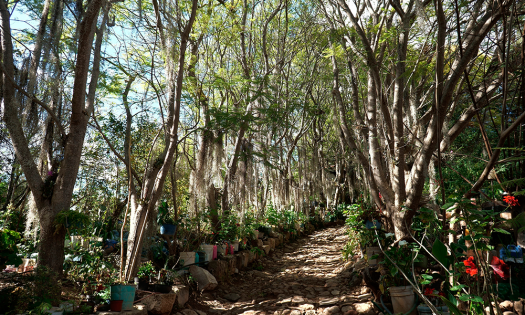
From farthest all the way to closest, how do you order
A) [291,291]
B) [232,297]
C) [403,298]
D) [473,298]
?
1. [291,291]
2. [232,297]
3. [403,298]
4. [473,298]

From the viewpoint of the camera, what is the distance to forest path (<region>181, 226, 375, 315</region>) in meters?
3.87

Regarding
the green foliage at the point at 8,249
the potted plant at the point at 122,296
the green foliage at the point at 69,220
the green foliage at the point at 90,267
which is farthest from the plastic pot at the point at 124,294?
the green foliage at the point at 8,249

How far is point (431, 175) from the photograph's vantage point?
12.9ft

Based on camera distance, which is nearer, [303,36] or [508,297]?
[508,297]

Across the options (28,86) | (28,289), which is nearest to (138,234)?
(28,289)

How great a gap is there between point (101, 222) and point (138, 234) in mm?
1227

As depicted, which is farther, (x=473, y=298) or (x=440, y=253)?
(x=440, y=253)

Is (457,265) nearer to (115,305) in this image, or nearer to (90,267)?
(115,305)

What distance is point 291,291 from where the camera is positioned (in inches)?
182

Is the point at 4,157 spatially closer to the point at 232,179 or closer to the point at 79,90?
the point at 79,90

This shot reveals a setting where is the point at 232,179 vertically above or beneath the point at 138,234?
above

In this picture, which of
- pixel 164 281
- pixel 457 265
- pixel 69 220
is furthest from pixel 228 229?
pixel 457 265

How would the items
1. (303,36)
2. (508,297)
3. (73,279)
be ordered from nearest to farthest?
(508,297), (73,279), (303,36)

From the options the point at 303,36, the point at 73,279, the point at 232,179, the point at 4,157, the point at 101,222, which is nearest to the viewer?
the point at 73,279
